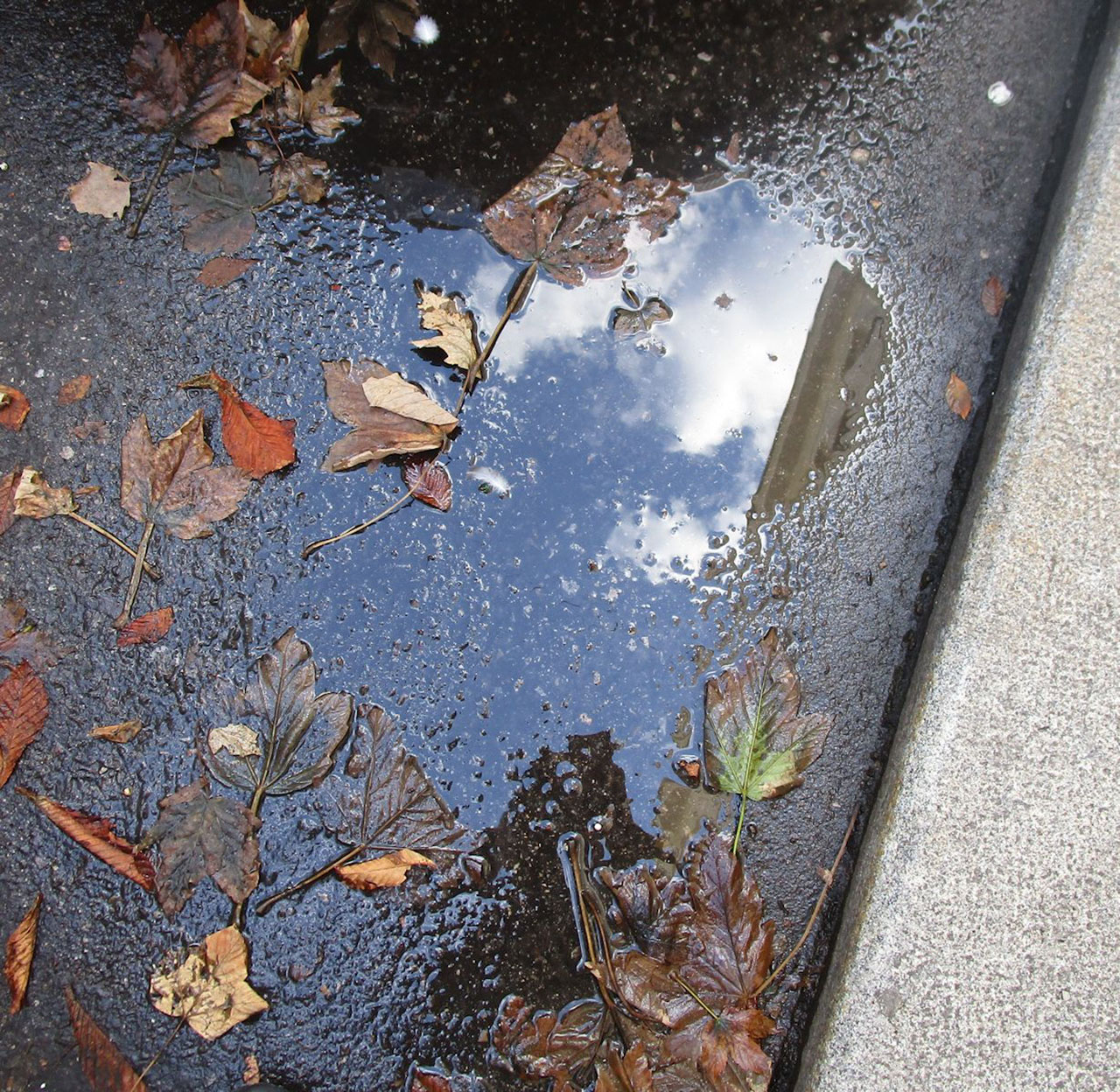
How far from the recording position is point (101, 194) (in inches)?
66.5

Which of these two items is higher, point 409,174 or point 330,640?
point 409,174

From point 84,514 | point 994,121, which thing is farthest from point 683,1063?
point 994,121

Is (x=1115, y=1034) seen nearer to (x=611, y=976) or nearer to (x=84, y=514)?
(x=611, y=976)

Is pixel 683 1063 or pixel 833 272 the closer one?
pixel 683 1063

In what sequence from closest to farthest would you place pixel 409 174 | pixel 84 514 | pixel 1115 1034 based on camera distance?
pixel 1115 1034, pixel 84 514, pixel 409 174

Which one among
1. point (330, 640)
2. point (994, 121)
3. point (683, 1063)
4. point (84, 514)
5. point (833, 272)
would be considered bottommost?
point (683, 1063)

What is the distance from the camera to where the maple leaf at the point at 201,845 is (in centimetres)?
153

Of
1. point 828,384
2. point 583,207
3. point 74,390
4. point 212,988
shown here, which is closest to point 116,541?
point 74,390

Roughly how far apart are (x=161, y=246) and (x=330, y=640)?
896mm

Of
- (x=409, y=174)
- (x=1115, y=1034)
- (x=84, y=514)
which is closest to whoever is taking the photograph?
(x=1115, y=1034)

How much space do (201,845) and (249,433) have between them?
0.81 meters

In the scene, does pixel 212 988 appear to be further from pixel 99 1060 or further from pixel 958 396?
pixel 958 396

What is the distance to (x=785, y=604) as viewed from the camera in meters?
1.68

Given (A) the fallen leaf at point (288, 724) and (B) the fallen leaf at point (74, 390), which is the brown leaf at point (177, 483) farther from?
(A) the fallen leaf at point (288, 724)
